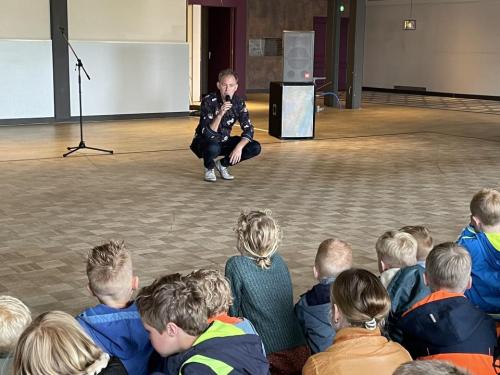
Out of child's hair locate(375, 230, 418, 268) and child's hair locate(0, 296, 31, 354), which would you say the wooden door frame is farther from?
child's hair locate(0, 296, 31, 354)

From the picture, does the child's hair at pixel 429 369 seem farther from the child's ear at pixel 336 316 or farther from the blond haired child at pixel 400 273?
the blond haired child at pixel 400 273

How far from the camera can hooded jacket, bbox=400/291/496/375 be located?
2.39m

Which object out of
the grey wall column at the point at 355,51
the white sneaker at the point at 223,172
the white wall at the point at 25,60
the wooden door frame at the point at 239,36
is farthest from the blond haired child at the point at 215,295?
the wooden door frame at the point at 239,36

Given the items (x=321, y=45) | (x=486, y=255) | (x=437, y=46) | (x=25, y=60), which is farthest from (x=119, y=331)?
(x=321, y=45)

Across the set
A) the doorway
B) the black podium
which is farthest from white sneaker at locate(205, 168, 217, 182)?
the doorway

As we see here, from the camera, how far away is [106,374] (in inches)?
71.4

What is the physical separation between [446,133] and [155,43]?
5.40 meters

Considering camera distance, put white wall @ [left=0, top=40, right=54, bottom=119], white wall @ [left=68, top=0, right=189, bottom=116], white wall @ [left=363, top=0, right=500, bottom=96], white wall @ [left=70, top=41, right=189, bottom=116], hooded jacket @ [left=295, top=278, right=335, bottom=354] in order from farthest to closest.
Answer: white wall @ [left=363, top=0, right=500, bottom=96], white wall @ [left=70, top=41, right=189, bottom=116], white wall @ [left=68, top=0, right=189, bottom=116], white wall @ [left=0, top=40, right=54, bottom=119], hooded jacket @ [left=295, top=278, right=335, bottom=354]

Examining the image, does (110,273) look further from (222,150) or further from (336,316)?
(222,150)

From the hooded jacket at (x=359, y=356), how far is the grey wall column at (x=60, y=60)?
1092 cm

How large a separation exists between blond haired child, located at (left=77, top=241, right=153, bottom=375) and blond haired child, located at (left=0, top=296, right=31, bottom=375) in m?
0.36

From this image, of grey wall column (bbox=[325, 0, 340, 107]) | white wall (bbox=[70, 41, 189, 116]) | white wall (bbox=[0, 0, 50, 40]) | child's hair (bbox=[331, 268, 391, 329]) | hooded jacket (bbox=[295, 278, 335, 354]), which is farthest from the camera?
grey wall column (bbox=[325, 0, 340, 107])

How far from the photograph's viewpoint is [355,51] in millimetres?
15836

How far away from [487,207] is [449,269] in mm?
973
